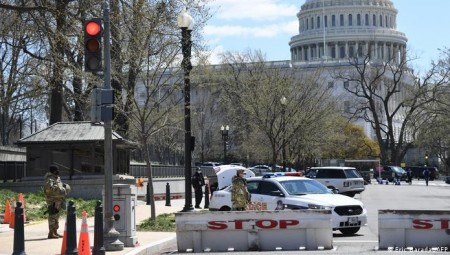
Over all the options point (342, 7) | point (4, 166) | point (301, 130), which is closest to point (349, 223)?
point (4, 166)

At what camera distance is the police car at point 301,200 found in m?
21.1

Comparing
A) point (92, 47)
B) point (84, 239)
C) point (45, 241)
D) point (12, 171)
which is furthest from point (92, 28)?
point (12, 171)

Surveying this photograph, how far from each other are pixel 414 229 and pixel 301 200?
18.3 ft

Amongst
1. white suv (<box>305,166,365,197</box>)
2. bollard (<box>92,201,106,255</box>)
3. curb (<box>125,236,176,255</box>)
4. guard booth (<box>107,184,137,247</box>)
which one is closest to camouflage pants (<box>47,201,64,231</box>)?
guard booth (<box>107,184,137,247</box>)

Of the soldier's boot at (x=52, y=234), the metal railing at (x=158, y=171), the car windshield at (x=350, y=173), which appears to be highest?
the metal railing at (x=158, y=171)

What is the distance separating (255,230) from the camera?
1705cm

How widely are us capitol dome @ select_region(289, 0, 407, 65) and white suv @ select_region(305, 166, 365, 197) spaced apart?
11882cm

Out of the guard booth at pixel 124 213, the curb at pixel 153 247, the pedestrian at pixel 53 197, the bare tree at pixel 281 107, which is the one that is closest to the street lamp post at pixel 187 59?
the curb at pixel 153 247

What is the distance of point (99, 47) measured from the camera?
50.6ft

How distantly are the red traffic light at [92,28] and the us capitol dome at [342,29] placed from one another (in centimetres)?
14868

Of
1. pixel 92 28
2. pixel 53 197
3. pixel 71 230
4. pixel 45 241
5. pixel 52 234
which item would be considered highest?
pixel 92 28

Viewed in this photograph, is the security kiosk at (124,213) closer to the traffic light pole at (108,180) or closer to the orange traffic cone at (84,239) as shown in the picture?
the traffic light pole at (108,180)

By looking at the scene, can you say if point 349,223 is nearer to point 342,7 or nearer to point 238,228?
point 238,228

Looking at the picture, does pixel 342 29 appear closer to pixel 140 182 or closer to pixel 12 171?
pixel 140 182
